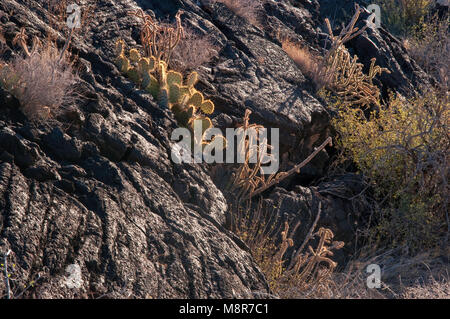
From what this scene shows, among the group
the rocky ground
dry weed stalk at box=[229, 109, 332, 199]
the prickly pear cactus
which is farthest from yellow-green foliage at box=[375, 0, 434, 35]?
the prickly pear cactus

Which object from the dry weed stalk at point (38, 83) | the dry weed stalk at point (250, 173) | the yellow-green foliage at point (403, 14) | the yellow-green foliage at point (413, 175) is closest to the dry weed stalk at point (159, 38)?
the dry weed stalk at point (250, 173)

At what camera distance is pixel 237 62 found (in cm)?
795

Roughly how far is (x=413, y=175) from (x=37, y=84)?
14.3ft

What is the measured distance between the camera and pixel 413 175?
6496mm

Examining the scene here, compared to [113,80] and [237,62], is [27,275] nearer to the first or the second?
[113,80]

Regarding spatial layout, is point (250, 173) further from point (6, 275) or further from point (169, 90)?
point (6, 275)

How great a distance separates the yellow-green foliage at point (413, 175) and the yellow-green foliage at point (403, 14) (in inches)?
316

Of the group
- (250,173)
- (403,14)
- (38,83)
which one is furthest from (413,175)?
(403,14)

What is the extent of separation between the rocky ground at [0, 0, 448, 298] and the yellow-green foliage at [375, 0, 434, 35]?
828 centimetres

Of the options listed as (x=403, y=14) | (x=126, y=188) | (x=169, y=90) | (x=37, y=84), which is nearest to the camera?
(x=126, y=188)

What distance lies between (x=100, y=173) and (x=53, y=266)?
3.41ft

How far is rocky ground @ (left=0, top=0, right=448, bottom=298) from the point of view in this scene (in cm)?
359

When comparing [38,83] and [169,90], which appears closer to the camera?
[38,83]

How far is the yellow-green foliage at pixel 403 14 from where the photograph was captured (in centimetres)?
1464
